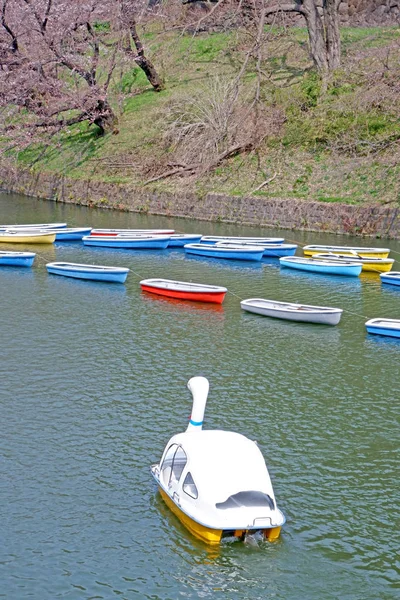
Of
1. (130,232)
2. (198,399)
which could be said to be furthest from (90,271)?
(198,399)

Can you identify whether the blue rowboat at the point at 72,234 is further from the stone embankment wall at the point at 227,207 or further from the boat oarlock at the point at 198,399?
the boat oarlock at the point at 198,399

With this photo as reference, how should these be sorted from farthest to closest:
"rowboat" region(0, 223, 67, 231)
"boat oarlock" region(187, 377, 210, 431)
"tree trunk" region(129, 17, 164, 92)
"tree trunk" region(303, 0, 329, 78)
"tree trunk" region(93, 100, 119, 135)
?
"tree trunk" region(129, 17, 164, 92)
"tree trunk" region(93, 100, 119, 135)
"tree trunk" region(303, 0, 329, 78)
"rowboat" region(0, 223, 67, 231)
"boat oarlock" region(187, 377, 210, 431)

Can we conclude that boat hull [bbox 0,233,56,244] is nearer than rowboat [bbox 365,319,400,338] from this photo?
No

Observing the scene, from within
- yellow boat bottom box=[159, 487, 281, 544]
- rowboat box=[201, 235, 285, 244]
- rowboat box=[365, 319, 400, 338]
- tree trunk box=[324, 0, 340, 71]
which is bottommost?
yellow boat bottom box=[159, 487, 281, 544]

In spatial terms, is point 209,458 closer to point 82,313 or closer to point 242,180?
point 82,313

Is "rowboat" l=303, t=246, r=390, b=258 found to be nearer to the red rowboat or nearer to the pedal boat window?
the red rowboat

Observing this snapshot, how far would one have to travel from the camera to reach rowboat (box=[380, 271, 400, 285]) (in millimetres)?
32719

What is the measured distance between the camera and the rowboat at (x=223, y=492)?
45.2ft

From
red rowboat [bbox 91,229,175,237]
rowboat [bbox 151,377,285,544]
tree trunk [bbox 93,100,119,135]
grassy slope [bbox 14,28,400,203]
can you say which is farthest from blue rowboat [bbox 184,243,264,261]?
rowboat [bbox 151,377,285,544]

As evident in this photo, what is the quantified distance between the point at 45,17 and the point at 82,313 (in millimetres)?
28059

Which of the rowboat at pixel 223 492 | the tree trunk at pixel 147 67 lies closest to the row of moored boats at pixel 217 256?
the rowboat at pixel 223 492

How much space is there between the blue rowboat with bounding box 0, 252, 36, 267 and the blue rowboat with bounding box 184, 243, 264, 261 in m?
7.29

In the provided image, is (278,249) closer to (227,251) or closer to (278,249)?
(278,249)

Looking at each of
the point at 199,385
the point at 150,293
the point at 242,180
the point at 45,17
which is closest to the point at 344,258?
the point at 150,293
